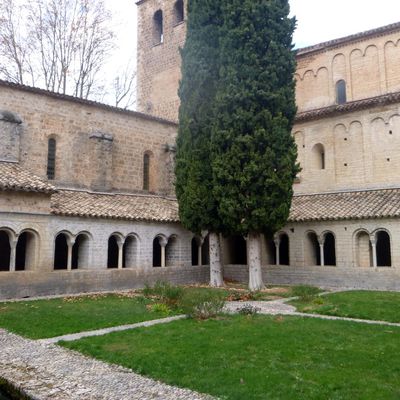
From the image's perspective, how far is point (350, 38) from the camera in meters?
21.8

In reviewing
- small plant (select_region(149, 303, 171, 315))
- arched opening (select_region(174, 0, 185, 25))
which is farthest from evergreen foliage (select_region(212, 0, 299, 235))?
arched opening (select_region(174, 0, 185, 25))

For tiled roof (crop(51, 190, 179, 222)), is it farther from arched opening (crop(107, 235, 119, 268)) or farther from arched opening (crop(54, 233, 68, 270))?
arched opening (crop(54, 233, 68, 270))

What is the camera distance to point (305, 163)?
21.8 m

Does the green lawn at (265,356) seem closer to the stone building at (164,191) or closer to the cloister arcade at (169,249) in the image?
the stone building at (164,191)

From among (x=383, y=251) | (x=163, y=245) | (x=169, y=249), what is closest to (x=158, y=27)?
(x=169, y=249)

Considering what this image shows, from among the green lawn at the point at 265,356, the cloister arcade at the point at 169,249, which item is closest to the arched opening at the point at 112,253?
the cloister arcade at the point at 169,249

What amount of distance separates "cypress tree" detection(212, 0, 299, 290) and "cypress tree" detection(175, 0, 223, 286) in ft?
2.21

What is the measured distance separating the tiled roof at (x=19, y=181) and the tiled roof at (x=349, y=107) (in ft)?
42.0

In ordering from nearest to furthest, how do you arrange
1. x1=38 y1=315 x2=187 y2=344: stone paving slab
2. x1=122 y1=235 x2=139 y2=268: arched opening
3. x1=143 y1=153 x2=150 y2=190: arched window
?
x1=38 y1=315 x2=187 y2=344: stone paving slab, x1=122 y1=235 x2=139 y2=268: arched opening, x1=143 y1=153 x2=150 y2=190: arched window

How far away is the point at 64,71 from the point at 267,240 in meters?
16.0

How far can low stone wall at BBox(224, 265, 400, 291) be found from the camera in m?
16.8

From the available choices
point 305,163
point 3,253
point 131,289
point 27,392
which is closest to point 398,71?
point 305,163

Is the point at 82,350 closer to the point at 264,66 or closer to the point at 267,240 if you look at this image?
the point at 264,66

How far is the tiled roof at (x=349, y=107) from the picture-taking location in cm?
1915
